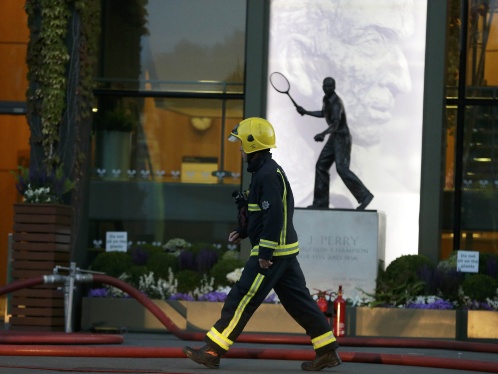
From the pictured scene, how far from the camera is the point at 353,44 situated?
18.9 meters

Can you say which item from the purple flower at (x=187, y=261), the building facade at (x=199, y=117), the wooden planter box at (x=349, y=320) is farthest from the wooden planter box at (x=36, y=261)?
the building facade at (x=199, y=117)

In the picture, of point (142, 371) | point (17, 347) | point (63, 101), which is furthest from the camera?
point (63, 101)

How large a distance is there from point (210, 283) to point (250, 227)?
634 centimetres

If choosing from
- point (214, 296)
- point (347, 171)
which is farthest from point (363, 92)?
point (214, 296)

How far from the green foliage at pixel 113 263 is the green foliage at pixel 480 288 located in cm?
478

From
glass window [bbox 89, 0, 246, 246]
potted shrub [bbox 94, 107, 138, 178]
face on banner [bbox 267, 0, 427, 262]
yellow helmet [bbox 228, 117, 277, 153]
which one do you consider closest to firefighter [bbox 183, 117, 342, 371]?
yellow helmet [bbox 228, 117, 277, 153]

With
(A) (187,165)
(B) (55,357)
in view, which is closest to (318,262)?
(A) (187,165)

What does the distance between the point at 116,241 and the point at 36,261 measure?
2.80 metres

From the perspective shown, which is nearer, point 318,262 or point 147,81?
point 318,262

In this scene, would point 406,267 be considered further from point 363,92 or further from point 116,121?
point 116,121

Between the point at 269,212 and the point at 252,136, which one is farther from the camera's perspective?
the point at 252,136

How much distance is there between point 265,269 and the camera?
1084 cm

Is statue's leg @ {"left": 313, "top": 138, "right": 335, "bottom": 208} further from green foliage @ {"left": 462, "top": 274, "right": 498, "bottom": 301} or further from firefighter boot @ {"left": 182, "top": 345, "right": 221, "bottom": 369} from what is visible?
firefighter boot @ {"left": 182, "top": 345, "right": 221, "bottom": 369}

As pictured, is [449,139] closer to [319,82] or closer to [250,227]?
[319,82]
